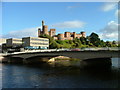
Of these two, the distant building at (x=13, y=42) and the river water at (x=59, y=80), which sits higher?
the distant building at (x=13, y=42)

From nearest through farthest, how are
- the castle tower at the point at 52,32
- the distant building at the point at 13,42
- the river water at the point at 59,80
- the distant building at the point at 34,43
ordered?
the river water at the point at 59,80
the distant building at the point at 34,43
the distant building at the point at 13,42
the castle tower at the point at 52,32

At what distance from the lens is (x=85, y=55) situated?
142 feet

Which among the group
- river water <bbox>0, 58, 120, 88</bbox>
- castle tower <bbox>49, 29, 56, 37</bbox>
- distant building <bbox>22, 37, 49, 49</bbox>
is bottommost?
river water <bbox>0, 58, 120, 88</bbox>

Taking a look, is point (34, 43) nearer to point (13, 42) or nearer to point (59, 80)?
point (13, 42)

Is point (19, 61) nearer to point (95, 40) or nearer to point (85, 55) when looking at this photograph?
point (85, 55)

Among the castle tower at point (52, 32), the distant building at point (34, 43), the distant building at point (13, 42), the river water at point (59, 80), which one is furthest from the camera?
the castle tower at point (52, 32)

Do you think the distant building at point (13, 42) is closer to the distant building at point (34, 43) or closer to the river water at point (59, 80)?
the distant building at point (34, 43)

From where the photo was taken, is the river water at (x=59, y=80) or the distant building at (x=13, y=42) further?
the distant building at (x=13, y=42)

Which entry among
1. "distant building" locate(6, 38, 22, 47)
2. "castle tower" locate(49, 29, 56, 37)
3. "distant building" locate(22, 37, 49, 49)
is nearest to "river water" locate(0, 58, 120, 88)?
"distant building" locate(22, 37, 49, 49)

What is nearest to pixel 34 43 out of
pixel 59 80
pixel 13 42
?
pixel 13 42

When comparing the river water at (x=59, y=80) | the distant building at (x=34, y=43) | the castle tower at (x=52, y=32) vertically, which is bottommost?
the river water at (x=59, y=80)

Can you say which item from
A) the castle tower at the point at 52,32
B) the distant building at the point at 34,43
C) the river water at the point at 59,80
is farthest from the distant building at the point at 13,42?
the river water at the point at 59,80

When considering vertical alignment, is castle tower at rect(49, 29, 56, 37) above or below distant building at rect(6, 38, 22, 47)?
above

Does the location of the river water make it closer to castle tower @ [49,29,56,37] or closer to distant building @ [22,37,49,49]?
distant building @ [22,37,49,49]
